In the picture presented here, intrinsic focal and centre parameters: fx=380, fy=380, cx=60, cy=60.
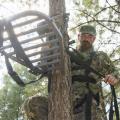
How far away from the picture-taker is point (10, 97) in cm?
2133

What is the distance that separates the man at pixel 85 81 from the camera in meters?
5.47

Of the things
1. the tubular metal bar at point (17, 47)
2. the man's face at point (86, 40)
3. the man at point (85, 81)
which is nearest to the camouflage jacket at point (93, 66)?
the man at point (85, 81)

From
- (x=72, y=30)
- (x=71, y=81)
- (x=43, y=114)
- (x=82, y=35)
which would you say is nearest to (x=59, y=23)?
(x=82, y=35)

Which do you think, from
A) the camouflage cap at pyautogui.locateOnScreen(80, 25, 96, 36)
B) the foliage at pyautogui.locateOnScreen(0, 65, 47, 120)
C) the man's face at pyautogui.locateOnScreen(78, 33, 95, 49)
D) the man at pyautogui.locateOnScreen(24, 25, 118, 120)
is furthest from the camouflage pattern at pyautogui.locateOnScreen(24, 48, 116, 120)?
the foliage at pyautogui.locateOnScreen(0, 65, 47, 120)

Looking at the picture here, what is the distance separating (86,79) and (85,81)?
0.14ft

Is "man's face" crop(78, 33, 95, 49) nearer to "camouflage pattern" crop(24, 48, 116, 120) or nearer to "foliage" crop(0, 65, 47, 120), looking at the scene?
"camouflage pattern" crop(24, 48, 116, 120)

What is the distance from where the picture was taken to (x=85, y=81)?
18.4 ft

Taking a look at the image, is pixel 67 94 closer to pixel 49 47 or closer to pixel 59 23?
pixel 49 47

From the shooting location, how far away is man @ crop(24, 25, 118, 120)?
215 inches

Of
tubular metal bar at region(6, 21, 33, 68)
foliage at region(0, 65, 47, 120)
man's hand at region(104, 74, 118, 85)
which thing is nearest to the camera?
tubular metal bar at region(6, 21, 33, 68)

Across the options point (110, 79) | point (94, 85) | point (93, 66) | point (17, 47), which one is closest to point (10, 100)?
point (93, 66)

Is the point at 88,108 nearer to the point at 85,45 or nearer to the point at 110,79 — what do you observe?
the point at 110,79

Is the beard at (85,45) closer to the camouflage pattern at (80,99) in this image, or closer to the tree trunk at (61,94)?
the camouflage pattern at (80,99)

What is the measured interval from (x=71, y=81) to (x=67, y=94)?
375 millimetres
